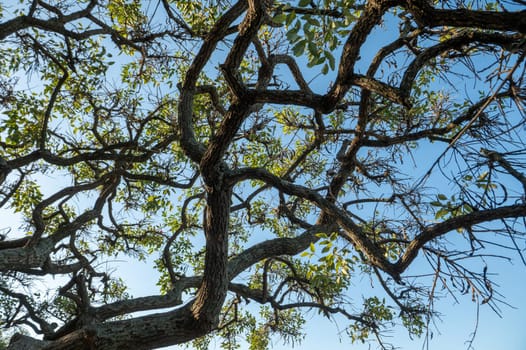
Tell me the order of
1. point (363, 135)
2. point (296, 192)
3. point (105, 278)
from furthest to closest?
point (105, 278) → point (363, 135) → point (296, 192)

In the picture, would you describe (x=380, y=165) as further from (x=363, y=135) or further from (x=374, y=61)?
(x=374, y=61)

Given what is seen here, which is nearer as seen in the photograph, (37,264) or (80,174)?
(37,264)

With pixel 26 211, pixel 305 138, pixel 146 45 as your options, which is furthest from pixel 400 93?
pixel 26 211

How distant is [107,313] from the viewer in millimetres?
4574

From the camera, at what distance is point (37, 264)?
5297 mm

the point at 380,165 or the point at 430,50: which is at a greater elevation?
the point at 380,165

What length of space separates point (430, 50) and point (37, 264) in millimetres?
5764

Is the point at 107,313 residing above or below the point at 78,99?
below

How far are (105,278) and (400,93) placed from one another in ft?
19.6

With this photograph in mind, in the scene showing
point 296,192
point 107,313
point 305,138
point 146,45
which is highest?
point 146,45

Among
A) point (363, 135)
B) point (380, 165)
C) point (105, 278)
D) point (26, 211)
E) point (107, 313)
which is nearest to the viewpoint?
point (107, 313)

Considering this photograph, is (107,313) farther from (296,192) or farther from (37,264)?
(296,192)

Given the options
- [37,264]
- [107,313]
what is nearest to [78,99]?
[37,264]

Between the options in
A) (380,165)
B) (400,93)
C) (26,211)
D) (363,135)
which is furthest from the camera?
(26,211)
